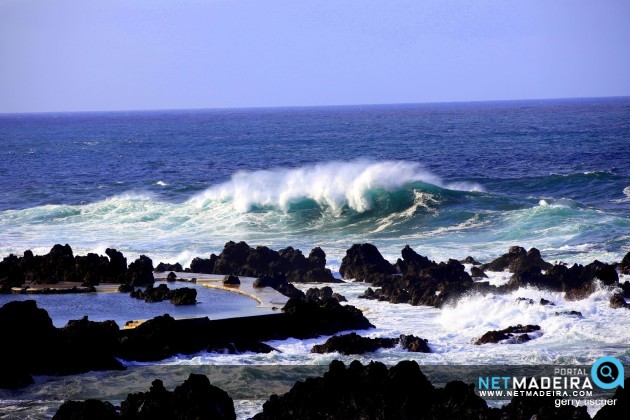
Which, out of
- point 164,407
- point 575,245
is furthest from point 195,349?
point 575,245

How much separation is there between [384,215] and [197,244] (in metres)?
9.03

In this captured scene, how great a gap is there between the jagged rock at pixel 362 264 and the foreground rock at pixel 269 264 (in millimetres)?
572

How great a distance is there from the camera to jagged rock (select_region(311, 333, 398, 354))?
18250 millimetres

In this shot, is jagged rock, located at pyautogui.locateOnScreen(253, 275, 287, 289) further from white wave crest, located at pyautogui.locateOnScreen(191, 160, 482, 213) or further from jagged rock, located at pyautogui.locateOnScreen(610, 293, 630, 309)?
white wave crest, located at pyautogui.locateOnScreen(191, 160, 482, 213)

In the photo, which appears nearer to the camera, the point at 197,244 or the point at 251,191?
the point at 197,244

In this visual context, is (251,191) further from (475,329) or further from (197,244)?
(475,329)

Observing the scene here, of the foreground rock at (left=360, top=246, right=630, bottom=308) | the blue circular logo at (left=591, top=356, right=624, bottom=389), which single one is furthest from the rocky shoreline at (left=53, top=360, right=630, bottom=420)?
the foreground rock at (left=360, top=246, right=630, bottom=308)

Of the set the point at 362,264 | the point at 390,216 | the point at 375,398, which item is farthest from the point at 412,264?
the point at 390,216

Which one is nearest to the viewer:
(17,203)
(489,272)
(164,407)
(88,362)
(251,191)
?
(164,407)

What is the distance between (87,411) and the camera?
12500 mm

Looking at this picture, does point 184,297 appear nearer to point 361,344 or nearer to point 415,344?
point 361,344

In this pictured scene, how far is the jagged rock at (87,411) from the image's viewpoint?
12.5 m

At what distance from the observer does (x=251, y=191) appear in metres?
47.0

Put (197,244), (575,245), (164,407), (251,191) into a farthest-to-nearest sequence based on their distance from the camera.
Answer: (251,191), (197,244), (575,245), (164,407)
